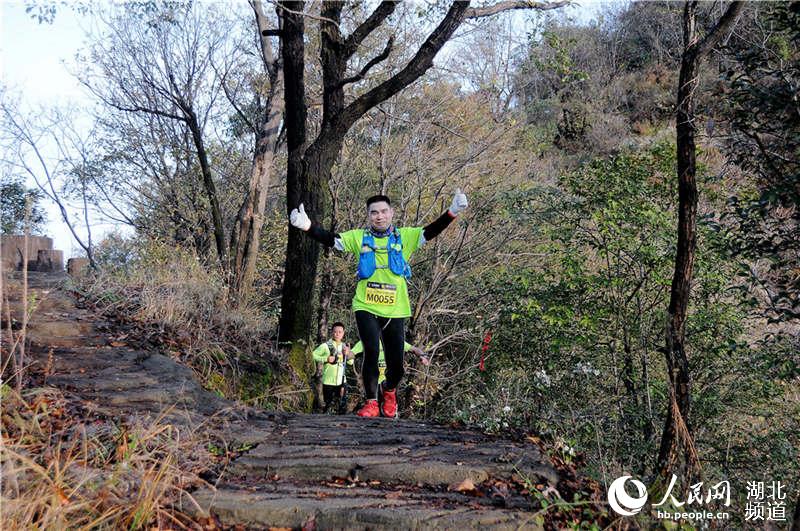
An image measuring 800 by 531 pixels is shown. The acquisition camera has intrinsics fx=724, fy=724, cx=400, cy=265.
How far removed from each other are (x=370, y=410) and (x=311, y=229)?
2.03m

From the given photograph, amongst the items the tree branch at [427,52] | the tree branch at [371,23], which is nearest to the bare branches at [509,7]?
the tree branch at [427,52]

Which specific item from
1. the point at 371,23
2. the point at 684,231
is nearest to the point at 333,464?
the point at 684,231

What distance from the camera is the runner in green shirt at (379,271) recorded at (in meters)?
7.54

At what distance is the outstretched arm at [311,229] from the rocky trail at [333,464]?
1.83 meters

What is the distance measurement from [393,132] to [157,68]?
518 centimetres

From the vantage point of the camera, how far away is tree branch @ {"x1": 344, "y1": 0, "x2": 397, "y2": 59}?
9.47 meters

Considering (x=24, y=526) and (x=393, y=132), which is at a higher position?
(x=393, y=132)

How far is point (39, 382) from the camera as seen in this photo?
20.5 feet

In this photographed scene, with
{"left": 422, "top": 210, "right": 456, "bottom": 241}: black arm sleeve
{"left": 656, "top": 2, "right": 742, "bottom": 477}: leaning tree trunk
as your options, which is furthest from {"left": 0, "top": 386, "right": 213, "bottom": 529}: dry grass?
{"left": 656, "top": 2, "right": 742, "bottom": 477}: leaning tree trunk

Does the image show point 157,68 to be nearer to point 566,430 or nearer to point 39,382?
point 39,382

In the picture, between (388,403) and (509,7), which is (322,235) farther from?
(509,7)

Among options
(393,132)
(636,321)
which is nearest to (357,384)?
(393,132)

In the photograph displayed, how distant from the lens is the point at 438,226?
7562 millimetres

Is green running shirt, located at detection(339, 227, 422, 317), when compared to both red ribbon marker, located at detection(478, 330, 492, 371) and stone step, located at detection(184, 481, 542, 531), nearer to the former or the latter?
stone step, located at detection(184, 481, 542, 531)
